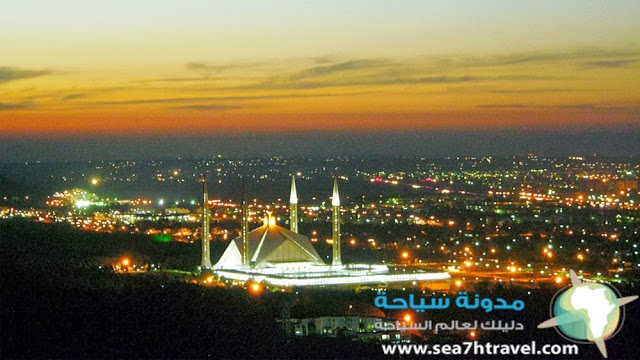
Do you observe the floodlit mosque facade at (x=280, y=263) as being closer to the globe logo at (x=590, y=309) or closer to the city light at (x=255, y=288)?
the city light at (x=255, y=288)

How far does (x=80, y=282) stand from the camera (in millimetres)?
35219

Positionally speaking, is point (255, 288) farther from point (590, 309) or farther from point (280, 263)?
point (590, 309)

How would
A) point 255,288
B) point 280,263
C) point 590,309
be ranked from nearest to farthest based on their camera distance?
1. point 590,309
2. point 255,288
3. point 280,263

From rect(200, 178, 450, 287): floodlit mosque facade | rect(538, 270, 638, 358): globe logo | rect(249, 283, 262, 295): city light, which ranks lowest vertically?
rect(538, 270, 638, 358): globe logo

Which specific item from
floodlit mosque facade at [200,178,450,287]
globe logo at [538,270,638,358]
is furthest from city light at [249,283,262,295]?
globe logo at [538,270,638,358]

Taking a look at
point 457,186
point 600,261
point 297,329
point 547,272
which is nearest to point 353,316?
point 297,329

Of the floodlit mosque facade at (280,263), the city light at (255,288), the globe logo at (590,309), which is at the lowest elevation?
the globe logo at (590,309)

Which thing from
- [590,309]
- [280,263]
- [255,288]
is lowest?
[590,309]

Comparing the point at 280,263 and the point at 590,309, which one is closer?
the point at 590,309

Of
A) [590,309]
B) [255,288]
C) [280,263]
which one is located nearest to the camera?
[590,309]

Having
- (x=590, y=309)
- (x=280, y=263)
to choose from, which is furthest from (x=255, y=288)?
(x=590, y=309)

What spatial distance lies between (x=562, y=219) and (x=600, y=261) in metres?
23.1

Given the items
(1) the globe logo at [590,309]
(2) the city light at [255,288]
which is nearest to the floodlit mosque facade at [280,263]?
(2) the city light at [255,288]

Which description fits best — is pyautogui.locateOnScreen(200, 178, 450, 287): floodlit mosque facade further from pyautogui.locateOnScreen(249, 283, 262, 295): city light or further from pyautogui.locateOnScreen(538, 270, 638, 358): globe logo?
pyautogui.locateOnScreen(538, 270, 638, 358): globe logo
